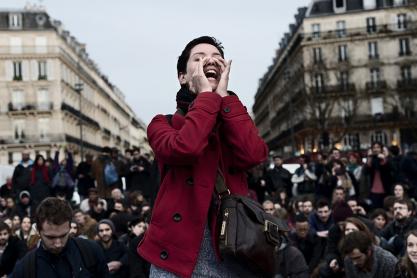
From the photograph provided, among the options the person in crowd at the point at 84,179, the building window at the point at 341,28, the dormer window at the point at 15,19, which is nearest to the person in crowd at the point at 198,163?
the person in crowd at the point at 84,179

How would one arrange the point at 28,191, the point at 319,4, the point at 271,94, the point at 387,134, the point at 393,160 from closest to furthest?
the point at 393,160
the point at 28,191
the point at 387,134
the point at 319,4
the point at 271,94

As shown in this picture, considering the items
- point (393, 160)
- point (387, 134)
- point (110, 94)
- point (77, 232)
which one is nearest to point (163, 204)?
point (77, 232)

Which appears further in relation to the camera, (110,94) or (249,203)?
(110,94)

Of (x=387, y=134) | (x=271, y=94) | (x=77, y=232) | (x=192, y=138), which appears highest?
(x=271, y=94)

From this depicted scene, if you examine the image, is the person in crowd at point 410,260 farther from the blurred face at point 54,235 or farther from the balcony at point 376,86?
the balcony at point 376,86

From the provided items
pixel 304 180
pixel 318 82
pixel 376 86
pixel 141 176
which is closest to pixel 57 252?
pixel 141 176

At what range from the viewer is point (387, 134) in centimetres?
6359

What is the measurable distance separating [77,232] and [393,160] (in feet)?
24.1

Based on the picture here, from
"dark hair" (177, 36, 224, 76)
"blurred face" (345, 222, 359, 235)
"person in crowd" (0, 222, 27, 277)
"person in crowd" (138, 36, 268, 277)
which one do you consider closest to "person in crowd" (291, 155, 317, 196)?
"blurred face" (345, 222, 359, 235)

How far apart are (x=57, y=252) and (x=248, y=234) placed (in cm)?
193

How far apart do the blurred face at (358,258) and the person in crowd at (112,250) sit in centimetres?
327

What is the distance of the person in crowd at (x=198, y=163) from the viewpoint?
9.87 ft

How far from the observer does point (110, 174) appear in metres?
16.8

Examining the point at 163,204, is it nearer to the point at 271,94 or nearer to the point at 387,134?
the point at 387,134
